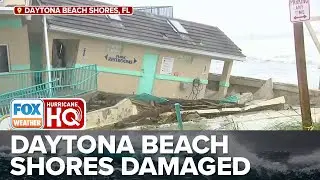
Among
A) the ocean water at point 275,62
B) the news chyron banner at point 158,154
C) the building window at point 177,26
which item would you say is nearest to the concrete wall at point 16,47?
the news chyron banner at point 158,154

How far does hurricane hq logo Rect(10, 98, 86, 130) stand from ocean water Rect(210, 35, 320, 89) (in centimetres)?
92

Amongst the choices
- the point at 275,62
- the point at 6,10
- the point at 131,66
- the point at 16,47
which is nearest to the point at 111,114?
the point at 131,66

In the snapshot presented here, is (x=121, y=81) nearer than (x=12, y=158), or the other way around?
(x=121, y=81)

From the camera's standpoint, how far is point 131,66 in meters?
2.33

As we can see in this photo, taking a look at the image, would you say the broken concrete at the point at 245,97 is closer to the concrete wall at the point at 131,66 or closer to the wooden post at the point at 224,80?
the wooden post at the point at 224,80

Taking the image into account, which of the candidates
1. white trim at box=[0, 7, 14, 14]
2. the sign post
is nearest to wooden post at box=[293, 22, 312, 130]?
the sign post

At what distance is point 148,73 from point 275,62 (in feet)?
2.91

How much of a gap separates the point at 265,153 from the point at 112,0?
1431 millimetres

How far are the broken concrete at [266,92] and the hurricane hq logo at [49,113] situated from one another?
1.14m

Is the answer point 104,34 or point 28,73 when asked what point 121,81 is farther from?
point 28,73

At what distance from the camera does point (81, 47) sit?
2.27 m

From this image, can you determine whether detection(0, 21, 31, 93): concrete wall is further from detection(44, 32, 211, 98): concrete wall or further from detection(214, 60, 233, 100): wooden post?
detection(214, 60, 233, 100): wooden post

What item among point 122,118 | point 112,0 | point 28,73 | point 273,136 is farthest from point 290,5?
point 28,73

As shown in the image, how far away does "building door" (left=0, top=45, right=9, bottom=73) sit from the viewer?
84.9 inches
